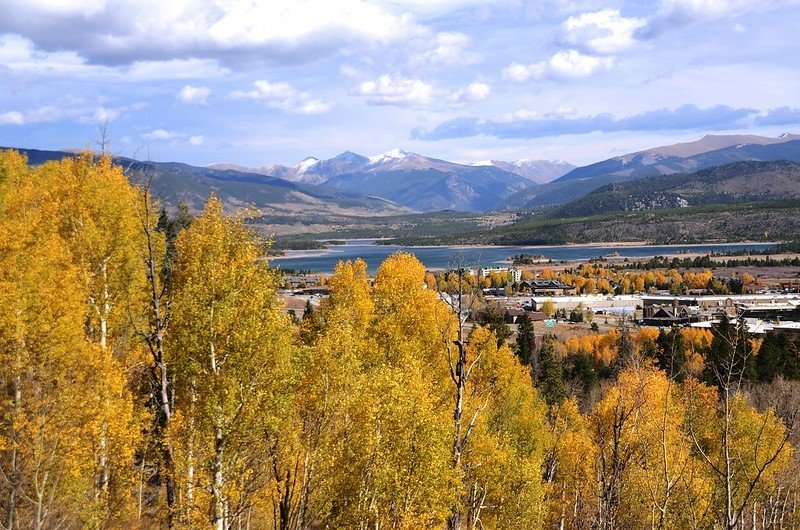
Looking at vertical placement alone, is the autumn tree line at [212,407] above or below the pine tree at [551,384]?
above

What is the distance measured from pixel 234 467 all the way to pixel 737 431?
1494 inches

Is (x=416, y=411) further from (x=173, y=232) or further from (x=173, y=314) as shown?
(x=173, y=232)

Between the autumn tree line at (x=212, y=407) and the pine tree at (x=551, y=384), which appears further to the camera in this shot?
the pine tree at (x=551, y=384)

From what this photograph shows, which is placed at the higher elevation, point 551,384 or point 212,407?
point 212,407

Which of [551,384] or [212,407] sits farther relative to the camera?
[551,384]

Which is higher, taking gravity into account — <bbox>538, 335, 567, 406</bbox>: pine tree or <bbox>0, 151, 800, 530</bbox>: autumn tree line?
<bbox>0, 151, 800, 530</bbox>: autumn tree line

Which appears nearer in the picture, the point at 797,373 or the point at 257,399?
the point at 257,399

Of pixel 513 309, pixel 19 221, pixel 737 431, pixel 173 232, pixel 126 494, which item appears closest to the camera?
pixel 126 494

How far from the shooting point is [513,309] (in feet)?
475

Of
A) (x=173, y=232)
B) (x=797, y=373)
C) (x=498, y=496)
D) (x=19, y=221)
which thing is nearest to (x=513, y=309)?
(x=797, y=373)

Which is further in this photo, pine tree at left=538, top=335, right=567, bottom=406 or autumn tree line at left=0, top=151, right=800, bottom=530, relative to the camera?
pine tree at left=538, top=335, right=567, bottom=406

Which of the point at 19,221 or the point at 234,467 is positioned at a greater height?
the point at 19,221

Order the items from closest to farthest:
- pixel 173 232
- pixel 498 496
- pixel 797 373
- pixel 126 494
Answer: pixel 126 494, pixel 498 496, pixel 173 232, pixel 797 373

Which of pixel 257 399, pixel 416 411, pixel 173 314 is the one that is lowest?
pixel 416 411
